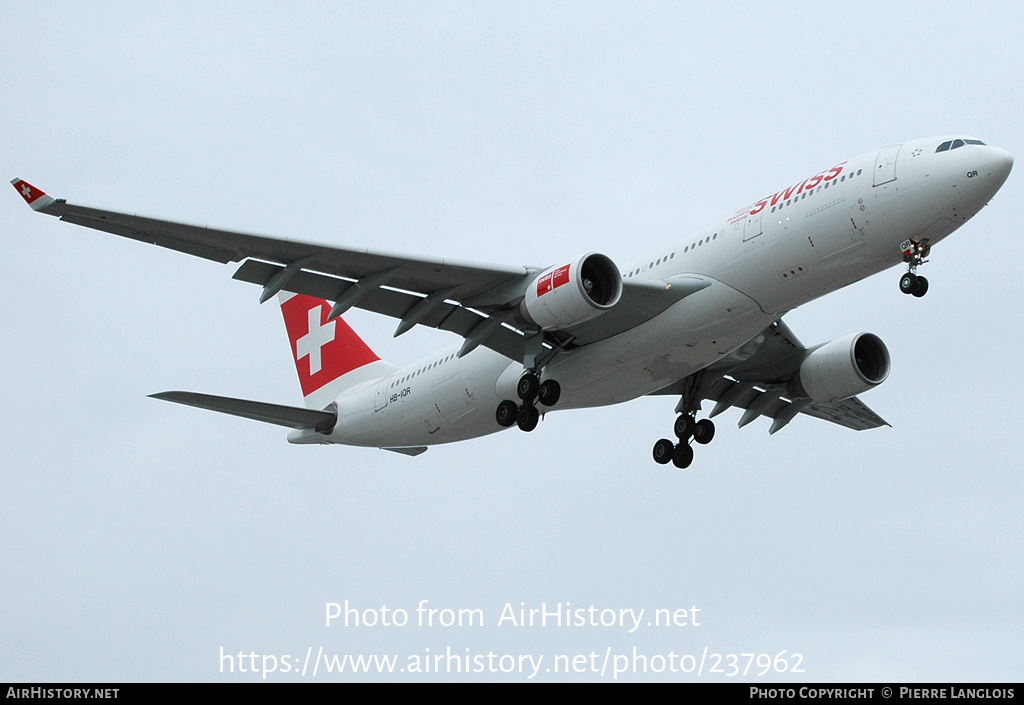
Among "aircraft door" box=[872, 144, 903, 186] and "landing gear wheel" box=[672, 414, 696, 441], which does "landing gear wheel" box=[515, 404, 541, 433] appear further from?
"aircraft door" box=[872, 144, 903, 186]

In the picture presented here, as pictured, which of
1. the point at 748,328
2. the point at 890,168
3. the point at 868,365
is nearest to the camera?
the point at 890,168

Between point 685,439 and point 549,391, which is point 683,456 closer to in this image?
point 685,439

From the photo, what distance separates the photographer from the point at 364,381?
31.4 meters

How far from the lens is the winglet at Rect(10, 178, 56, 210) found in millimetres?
20281

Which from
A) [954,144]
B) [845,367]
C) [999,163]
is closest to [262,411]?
[845,367]

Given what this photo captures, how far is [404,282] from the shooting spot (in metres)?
24.4

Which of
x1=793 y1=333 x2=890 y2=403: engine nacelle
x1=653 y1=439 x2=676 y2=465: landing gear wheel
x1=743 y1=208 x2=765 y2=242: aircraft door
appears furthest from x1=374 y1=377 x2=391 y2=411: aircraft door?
x1=743 y1=208 x2=765 y2=242: aircraft door

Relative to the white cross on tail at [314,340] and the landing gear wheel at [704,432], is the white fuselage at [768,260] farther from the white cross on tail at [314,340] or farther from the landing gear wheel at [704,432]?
the white cross on tail at [314,340]

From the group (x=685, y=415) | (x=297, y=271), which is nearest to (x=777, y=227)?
(x=685, y=415)

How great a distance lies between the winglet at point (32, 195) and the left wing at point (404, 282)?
55cm

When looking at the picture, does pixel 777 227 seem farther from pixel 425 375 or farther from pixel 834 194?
pixel 425 375

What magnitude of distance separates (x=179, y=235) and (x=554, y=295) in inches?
274

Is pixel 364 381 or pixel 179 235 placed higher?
pixel 364 381

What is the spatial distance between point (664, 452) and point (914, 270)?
8781 mm
